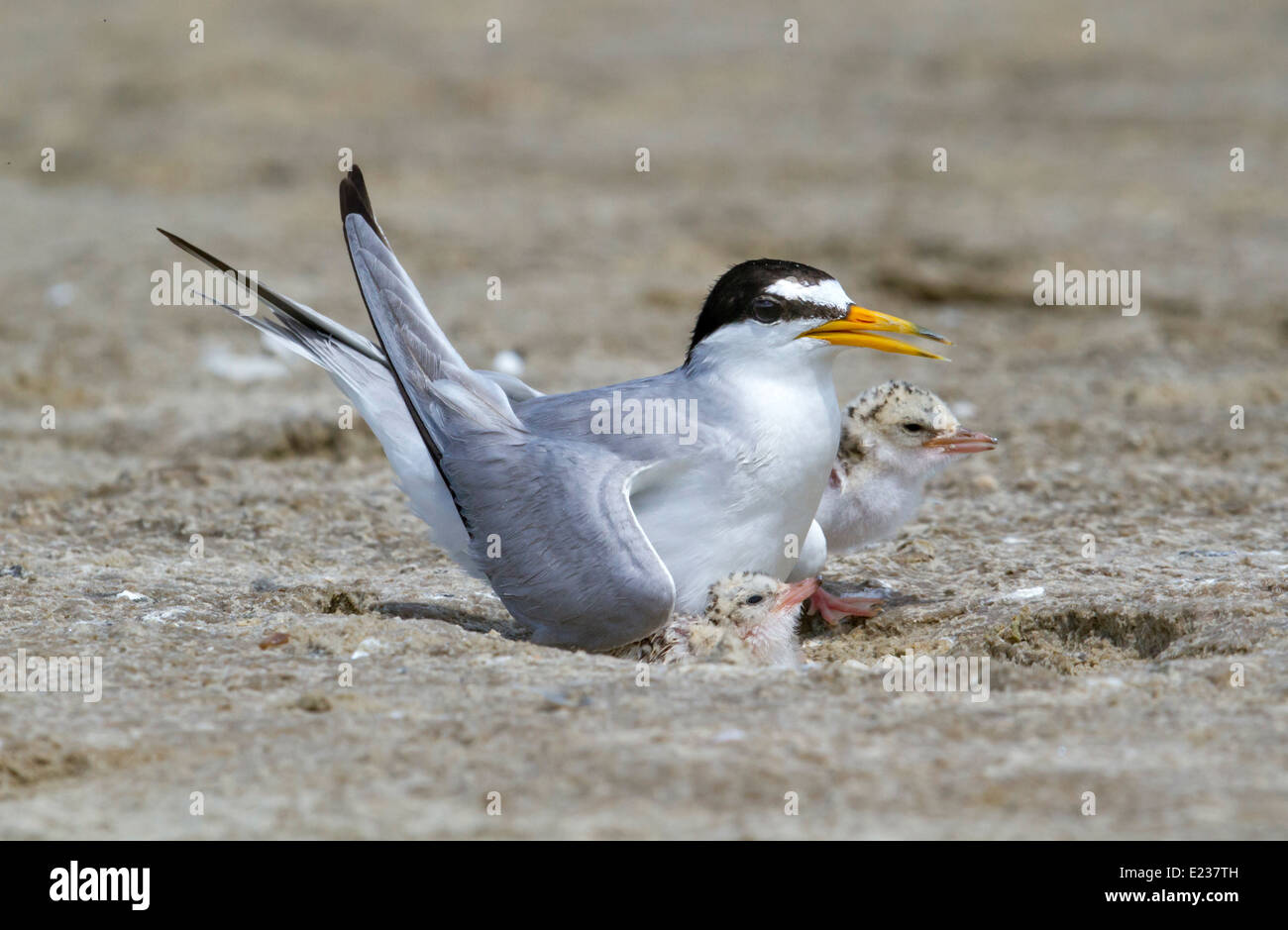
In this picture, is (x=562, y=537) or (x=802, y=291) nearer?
(x=562, y=537)

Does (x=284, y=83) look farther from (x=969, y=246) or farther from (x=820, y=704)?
(x=820, y=704)

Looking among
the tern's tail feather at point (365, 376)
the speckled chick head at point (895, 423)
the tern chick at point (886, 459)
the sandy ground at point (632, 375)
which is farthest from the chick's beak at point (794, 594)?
the tern's tail feather at point (365, 376)

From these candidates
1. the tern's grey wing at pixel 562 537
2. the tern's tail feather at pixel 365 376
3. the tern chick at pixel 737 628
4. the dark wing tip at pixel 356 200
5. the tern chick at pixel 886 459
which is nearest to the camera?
the tern's grey wing at pixel 562 537

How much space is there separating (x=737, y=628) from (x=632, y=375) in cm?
337

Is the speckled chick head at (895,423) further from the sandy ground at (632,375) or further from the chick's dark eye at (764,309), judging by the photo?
the chick's dark eye at (764,309)

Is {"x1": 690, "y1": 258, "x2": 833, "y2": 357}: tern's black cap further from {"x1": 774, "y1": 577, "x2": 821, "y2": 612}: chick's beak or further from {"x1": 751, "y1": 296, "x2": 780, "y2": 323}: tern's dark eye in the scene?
{"x1": 774, "y1": 577, "x2": 821, "y2": 612}: chick's beak

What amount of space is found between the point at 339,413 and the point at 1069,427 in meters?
2.95

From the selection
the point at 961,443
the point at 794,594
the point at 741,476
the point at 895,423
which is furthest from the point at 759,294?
the point at 961,443

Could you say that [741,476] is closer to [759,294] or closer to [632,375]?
[759,294]

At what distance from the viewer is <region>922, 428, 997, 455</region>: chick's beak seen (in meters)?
5.22

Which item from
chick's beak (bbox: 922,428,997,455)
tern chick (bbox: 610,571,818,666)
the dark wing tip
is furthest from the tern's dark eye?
the dark wing tip

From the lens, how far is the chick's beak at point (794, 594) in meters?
4.39

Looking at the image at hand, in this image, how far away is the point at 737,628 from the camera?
4.34 metres

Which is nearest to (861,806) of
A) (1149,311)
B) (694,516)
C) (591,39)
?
(694,516)
